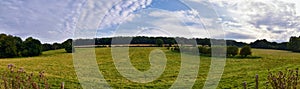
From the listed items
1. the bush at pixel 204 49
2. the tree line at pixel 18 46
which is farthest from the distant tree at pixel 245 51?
the tree line at pixel 18 46

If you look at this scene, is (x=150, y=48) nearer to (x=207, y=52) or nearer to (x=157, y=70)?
(x=207, y=52)

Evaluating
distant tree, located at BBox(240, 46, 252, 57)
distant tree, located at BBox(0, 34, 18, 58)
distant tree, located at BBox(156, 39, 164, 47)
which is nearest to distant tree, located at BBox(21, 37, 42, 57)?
distant tree, located at BBox(0, 34, 18, 58)

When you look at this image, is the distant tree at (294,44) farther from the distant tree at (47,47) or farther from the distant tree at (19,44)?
the distant tree at (47,47)

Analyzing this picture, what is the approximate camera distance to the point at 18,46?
65625 mm

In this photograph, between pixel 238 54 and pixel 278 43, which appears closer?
pixel 238 54

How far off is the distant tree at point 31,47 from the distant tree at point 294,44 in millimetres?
49945

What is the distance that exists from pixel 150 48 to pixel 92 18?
2147 inches

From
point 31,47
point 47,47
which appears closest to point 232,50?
point 31,47

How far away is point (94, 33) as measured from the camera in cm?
1073

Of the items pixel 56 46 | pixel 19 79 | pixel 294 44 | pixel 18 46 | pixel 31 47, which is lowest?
pixel 19 79

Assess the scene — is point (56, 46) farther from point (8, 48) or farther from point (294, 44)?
point (294, 44)

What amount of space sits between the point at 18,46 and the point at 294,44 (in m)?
54.6

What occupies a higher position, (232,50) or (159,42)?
(159,42)


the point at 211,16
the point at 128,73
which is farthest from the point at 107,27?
the point at 128,73
